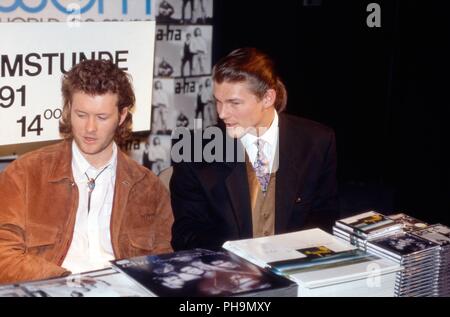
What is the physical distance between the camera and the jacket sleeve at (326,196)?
113 inches

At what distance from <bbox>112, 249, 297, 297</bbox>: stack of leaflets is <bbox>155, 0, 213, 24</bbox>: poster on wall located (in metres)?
3.29

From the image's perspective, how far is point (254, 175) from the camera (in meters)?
A: 2.78

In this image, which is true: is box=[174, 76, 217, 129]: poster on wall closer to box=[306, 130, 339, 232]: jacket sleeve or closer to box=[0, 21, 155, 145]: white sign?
box=[0, 21, 155, 145]: white sign

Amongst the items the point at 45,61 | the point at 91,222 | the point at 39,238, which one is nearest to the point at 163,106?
the point at 45,61

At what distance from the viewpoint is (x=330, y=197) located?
2930mm

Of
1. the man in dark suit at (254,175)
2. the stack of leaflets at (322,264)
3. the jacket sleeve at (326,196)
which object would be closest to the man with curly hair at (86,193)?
the man in dark suit at (254,175)

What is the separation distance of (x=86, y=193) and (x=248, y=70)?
0.83 meters

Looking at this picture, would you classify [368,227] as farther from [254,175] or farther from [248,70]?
[248,70]

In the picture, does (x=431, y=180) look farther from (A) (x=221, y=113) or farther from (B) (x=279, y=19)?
(A) (x=221, y=113)

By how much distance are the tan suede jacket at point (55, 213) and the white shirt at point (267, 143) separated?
1.27 ft

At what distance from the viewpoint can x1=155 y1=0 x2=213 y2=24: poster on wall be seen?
193 inches

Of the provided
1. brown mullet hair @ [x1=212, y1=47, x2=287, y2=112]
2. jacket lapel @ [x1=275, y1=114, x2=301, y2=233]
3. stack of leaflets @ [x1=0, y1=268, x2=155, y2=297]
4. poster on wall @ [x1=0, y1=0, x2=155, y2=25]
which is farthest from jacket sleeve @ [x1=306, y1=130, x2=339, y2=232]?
poster on wall @ [x1=0, y1=0, x2=155, y2=25]

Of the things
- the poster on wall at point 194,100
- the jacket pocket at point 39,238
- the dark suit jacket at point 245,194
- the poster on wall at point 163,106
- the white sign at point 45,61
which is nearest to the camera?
the jacket pocket at point 39,238

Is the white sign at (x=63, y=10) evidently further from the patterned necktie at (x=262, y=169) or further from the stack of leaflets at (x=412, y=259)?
the stack of leaflets at (x=412, y=259)
